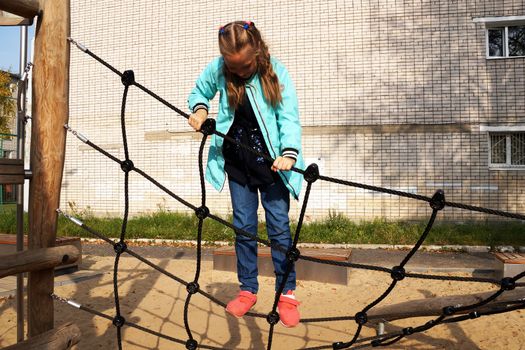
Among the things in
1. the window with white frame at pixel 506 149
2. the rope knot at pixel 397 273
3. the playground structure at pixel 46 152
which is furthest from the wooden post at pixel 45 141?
the window with white frame at pixel 506 149

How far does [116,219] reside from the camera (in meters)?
9.94

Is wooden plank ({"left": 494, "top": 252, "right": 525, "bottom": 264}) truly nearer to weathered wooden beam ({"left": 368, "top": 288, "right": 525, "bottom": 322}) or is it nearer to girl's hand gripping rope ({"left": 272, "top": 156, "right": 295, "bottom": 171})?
weathered wooden beam ({"left": 368, "top": 288, "right": 525, "bottom": 322})

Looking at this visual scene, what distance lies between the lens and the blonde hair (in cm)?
206

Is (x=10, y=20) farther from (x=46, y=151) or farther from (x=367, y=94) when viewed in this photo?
(x=367, y=94)

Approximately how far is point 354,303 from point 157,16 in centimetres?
790

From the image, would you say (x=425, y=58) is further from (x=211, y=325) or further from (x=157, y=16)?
(x=211, y=325)

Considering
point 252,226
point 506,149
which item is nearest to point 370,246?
point 506,149

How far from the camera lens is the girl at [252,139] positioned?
2.15 meters

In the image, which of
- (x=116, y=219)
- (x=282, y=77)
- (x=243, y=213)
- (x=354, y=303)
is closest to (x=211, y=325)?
(x=354, y=303)

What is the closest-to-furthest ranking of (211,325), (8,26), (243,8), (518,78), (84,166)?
1. (8,26)
2. (211,325)
3. (518,78)
4. (243,8)
5. (84,166)

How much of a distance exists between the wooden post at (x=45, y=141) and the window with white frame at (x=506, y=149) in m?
8.31

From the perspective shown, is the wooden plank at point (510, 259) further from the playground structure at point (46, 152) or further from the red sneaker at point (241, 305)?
the playground structure at point (46, 152)

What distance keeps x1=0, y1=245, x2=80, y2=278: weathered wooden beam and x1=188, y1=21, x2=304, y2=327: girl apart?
2.38 ft

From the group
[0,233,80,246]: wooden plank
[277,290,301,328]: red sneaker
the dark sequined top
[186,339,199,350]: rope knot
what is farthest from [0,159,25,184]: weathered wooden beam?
[0,233,80,246]: wooden plank
